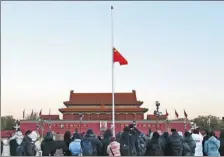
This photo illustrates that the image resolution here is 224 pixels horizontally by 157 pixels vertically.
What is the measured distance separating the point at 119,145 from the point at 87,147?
A: 66 centimetres

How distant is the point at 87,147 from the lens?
7.29 m

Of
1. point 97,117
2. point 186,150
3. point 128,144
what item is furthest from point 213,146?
point 97,117

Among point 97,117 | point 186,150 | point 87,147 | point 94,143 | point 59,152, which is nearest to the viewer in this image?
point 59,152

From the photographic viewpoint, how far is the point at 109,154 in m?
7.13

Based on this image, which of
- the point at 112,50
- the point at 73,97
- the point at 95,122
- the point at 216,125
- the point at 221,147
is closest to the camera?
the point at 221,147

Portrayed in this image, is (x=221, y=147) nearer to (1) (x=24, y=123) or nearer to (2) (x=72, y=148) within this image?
(2) (x=72, y=148)

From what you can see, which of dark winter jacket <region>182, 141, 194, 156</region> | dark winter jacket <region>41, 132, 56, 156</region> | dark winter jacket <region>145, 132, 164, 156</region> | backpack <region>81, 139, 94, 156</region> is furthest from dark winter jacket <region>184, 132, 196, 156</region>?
dark winter jacket <region>41, 132, 56, 156</region>

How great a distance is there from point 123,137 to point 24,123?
104 feet

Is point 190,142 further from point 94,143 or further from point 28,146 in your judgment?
point 28,146

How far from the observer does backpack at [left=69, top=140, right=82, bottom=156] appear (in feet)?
23.6

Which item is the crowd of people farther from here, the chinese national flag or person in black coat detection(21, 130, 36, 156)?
the chinese national flag

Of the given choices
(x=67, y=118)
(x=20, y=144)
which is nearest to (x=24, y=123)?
(x=67, y=118)

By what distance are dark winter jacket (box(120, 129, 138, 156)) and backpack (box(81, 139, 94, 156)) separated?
2.05ft

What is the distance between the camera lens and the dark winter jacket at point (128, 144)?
24.0 feet
